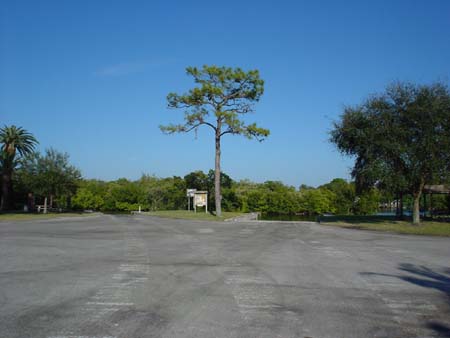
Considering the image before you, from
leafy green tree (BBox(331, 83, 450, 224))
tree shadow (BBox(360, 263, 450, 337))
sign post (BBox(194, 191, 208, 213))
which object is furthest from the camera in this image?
sign post (BBox(194, 191, 208, 213))

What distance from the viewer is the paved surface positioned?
17.6 ft

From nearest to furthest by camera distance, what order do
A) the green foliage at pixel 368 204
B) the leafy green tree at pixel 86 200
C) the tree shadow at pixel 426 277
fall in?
the tree shadow at pixel 426 277 → the green foliage at pixel 368 204 → the leafy green tree at pixel 86 200

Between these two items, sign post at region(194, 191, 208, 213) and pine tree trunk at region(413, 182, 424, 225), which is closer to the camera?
pine tree trunk at region(413, 182, 424, 225)

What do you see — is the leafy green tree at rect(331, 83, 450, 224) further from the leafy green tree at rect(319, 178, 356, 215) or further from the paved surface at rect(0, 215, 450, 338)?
the leafy green tree at rect(319, 178, 356, 215)

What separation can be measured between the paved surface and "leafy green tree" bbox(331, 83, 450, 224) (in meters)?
10.2

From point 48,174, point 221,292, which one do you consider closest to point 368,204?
point 48,174

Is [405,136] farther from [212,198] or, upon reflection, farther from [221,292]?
[212,198]

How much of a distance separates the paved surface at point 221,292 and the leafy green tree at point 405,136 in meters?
10.2

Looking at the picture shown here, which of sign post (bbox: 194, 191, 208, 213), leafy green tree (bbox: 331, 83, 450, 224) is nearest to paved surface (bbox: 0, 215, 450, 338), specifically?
leafy green tree (bbox: 331, 83, 450, 224)

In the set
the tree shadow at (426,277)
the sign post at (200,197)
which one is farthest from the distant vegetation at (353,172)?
the tree shadow at (426,277)

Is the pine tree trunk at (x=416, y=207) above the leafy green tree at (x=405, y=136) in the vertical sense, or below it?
below

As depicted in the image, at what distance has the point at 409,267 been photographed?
10.3m

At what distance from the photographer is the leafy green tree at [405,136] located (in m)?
21.8

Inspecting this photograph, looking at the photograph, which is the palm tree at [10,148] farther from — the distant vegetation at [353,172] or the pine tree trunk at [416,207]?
the pine tree trunk at [416,207]
